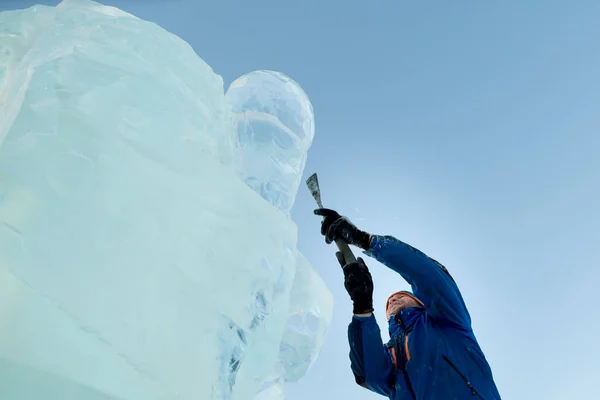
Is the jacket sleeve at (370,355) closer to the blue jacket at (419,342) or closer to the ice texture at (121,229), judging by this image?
the blue jacket at (419,342)

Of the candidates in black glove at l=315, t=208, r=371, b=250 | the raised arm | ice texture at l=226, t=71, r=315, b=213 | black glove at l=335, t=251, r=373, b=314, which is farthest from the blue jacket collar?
ice texture at l=226, t=71, r=315, b=213

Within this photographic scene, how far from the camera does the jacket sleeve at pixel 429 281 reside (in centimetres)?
366

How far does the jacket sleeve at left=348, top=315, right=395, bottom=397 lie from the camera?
12.1 ft

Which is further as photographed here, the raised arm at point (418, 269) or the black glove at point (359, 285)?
the raised arm at point (418, 269)

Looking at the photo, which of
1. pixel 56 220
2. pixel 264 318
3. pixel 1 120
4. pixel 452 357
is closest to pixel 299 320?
pixel 264 318

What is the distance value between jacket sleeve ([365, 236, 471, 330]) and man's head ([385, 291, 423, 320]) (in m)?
0.60

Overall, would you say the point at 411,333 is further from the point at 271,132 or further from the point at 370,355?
the point at 271,132

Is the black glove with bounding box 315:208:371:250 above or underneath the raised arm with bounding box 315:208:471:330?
above

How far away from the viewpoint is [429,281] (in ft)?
12.0

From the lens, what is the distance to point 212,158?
6.48 ft

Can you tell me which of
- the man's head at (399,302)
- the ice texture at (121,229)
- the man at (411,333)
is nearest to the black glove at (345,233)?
the man at (411,333)

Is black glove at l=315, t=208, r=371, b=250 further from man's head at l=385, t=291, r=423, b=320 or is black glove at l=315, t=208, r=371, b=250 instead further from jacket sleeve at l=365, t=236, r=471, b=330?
man's head at l=385, t=291, r=423, b=320

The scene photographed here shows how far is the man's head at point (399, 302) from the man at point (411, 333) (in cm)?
35

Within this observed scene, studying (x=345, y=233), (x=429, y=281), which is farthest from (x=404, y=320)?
(x=345, y=233)
